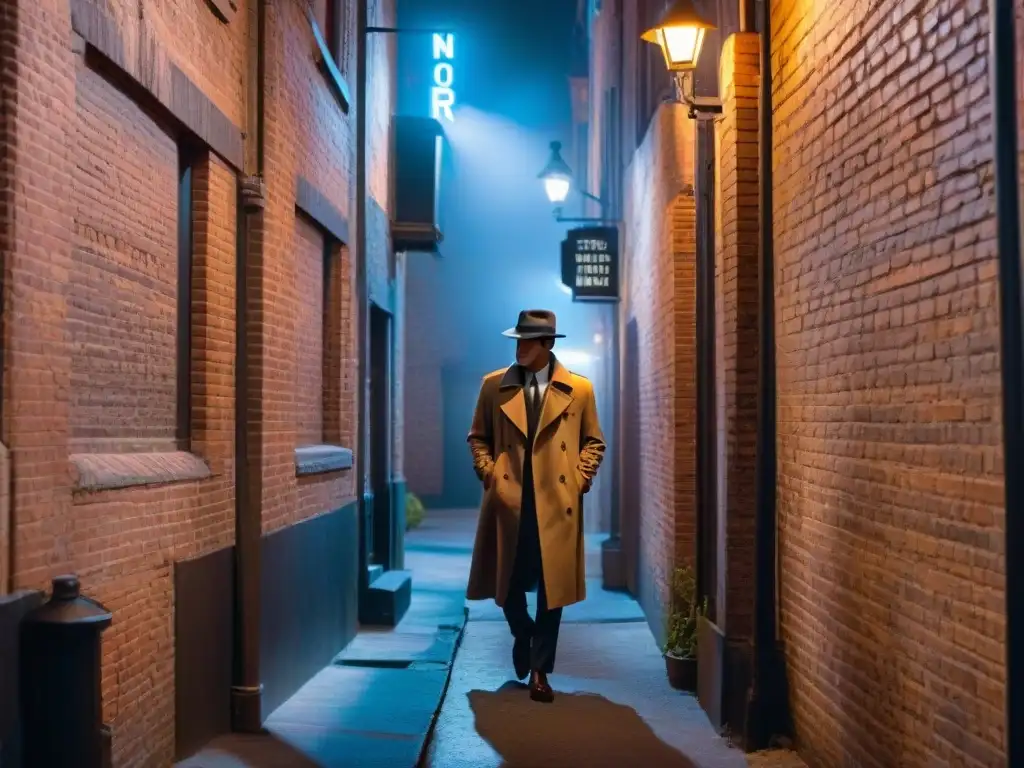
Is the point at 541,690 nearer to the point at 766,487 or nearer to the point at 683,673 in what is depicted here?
the point at 683,673

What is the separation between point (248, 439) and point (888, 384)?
3.79 m

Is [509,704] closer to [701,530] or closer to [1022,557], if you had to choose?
[701,530]

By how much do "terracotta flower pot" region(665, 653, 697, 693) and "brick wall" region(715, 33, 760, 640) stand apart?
1018 millimetres

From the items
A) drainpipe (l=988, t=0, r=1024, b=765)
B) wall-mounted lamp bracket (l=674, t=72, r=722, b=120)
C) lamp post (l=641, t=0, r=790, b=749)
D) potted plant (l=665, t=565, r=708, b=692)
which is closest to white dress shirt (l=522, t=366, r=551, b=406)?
lamp post (l=641, t=0, r=790, b=749)

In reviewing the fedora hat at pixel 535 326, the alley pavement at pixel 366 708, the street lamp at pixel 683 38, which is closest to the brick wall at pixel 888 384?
the street lamp at pixel 683 38

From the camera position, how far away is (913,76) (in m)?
4.16

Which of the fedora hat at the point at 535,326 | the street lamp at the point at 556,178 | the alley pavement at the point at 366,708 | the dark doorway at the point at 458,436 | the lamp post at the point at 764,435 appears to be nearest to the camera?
the alley pavement at the point at 366,708

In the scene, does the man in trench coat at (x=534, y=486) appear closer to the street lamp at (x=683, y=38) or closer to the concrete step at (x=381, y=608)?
the street lamp at (x=683, y=38)

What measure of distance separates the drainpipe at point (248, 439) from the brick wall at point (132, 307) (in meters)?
0.08

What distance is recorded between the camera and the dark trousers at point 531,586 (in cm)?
700

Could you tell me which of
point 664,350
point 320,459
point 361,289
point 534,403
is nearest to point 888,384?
point 534,403

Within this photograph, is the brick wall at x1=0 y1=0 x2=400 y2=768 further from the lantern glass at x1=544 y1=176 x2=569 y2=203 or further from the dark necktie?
the lantern glass at x1=544 y1=176 x2=569 y2=203

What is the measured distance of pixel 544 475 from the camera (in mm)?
6957

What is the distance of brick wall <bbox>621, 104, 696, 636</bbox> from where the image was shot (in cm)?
838
